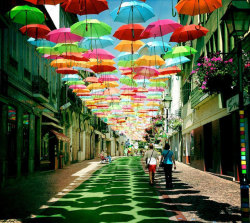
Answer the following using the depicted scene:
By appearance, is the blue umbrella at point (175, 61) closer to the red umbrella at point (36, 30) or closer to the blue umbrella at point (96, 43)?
the blue umbrella at point (96, 43)

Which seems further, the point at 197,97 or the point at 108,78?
the point at 197,97

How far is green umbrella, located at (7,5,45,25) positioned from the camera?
40.4 ft

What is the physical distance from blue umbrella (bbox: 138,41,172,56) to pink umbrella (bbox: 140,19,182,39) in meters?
2.81

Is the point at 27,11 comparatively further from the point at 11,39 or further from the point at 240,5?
the point at 240,5

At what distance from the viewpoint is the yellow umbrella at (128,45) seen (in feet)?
46.8

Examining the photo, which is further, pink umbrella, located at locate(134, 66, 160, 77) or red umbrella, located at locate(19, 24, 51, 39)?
pink umbrella, located at locate(134, 66, 160, 77)

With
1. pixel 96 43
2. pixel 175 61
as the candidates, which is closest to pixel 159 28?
pixel 96 43

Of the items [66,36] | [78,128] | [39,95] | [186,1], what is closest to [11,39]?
[39,95]

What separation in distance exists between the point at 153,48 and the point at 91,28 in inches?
139

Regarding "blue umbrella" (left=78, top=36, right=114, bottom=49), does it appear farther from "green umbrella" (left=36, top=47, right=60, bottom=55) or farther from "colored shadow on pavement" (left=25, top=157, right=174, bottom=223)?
"colored shadow on pavement" (left=25, top=157, right=174, bottom=223)

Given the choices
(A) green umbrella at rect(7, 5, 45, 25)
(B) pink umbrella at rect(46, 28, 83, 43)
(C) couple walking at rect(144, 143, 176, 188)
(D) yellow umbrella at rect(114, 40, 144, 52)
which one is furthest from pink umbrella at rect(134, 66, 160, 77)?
(A) green umbrella at rect(7, 5, 45, 25)

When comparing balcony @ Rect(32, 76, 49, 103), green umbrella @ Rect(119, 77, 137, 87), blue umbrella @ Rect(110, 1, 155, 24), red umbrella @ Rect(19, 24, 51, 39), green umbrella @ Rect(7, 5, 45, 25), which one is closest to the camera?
blue umbrella @ Rect(110, 1, 155, 24)

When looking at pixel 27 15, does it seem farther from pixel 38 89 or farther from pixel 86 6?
pixel 38 89

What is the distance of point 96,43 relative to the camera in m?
14.6
